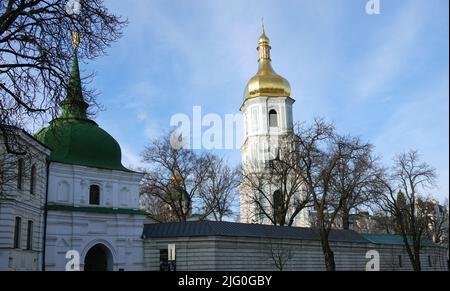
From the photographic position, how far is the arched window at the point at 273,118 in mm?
61531

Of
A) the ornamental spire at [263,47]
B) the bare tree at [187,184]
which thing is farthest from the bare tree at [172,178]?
the ornamental spire at [263,47]

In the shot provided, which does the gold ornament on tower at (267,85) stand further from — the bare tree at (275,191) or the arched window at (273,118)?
the bare tree at (275,191)

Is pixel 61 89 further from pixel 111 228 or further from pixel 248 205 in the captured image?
pixel 248 205

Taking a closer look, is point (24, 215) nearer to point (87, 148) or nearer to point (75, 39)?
point (87, 148)

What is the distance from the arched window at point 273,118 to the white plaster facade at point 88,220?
1047 inches

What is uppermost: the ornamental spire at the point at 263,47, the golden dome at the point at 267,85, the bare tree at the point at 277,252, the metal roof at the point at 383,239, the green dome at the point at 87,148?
the ornamental spire at the point at 263,47

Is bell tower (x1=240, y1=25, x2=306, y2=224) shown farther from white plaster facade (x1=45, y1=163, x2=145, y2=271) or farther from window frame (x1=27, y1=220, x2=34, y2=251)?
window frame (x1=27, y1=220, x2=34, y2=251)

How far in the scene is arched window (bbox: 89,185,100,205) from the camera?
38.4 metres

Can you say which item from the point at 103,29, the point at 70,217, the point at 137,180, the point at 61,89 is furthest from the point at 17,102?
the point at 137,180

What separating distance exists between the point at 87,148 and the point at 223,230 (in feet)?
43.3

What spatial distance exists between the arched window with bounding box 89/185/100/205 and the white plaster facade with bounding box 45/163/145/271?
0.82ft

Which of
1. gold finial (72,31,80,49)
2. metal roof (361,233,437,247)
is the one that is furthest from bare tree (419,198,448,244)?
gold finial (72,31,80,49)

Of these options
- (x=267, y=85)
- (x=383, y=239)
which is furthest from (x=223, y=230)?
(x=267, y=85)

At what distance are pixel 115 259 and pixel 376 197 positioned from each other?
19722 mm
